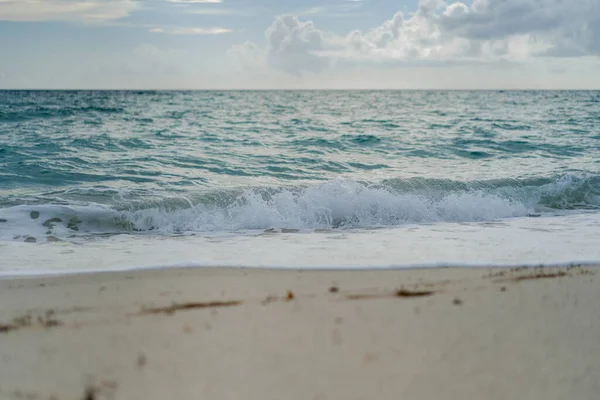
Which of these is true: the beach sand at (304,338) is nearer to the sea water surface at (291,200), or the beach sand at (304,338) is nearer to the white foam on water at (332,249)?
the white foam on water at (332,249)

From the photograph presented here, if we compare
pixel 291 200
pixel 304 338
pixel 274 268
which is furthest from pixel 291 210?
pixel 304 338

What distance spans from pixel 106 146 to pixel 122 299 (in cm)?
1118

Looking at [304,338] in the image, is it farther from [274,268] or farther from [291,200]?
[291,200]

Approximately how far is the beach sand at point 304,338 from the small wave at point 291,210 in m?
3.11

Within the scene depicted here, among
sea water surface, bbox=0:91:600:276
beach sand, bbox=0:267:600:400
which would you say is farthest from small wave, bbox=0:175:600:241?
beach sand, bbox=0:267:600:400

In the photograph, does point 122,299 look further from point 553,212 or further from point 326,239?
point 553,212

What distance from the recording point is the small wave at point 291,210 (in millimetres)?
7031

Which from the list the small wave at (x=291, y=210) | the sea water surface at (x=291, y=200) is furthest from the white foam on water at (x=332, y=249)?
the small wave at (x=291, y=210)

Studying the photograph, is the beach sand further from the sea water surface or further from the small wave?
the small wave

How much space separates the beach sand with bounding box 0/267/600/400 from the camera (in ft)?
7.61

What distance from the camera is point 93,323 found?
3045mm

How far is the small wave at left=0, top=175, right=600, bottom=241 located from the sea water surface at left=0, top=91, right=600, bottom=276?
24 mm

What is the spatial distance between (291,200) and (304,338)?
513 cm

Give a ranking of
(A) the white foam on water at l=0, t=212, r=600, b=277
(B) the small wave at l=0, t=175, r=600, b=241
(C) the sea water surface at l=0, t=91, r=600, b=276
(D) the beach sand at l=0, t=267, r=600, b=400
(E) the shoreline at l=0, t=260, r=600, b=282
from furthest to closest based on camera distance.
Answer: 1. (B) the small wave at l=0, t=175, r=600, b=241
2. (C) the sea water surface at l=0, t=91, r=600, b=276
3. (A) the white foam on water at l=0, t=212, r=600, b=277
4. (E) the shoreline at l=0, t=260, r=600, b=282
5. (D) the beach sand at l=0, t=267, r=600, b=400
